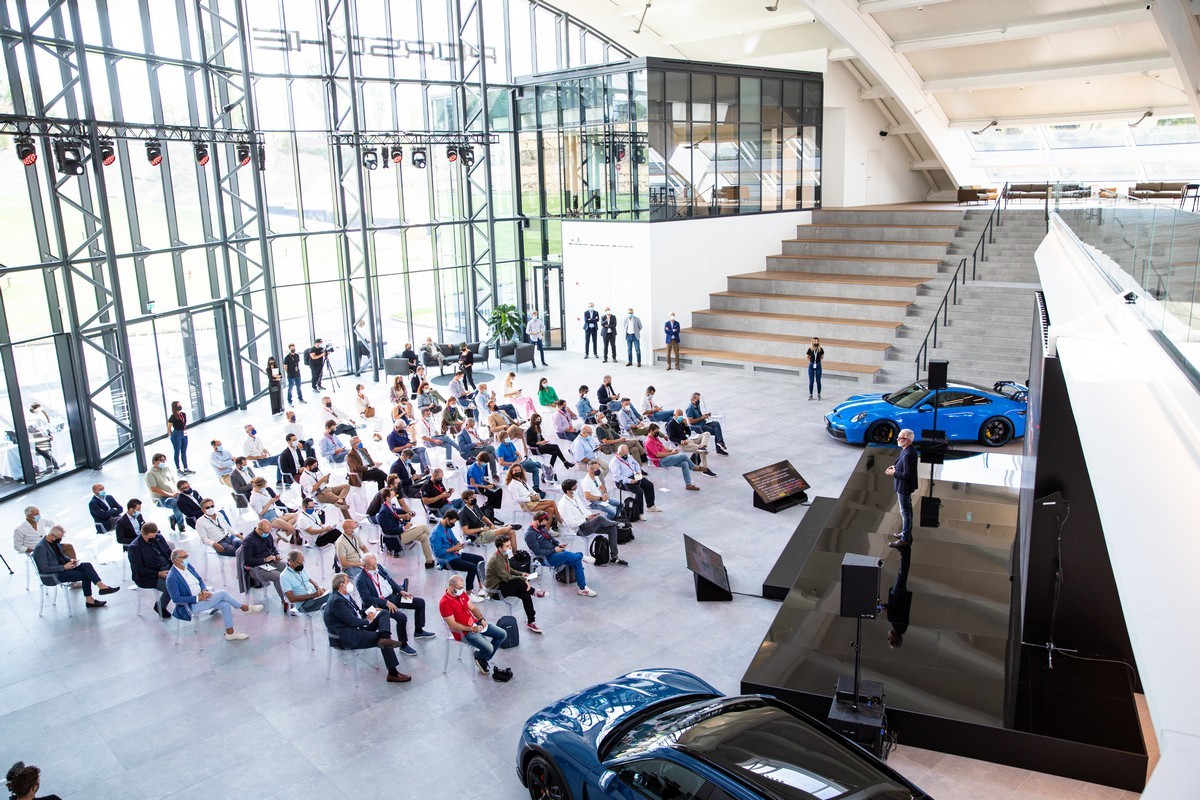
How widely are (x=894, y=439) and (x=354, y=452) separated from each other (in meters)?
9.41

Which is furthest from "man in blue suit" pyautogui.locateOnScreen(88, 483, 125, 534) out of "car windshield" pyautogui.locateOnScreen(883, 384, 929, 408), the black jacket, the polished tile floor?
"car windshield" pyautogui.locateOnScreen(883, 384, 929, 408)

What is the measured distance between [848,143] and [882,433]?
16652mm

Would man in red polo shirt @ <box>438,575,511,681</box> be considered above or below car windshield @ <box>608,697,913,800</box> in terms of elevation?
below

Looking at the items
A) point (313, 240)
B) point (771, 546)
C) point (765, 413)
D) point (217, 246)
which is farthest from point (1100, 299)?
point (313, 240)

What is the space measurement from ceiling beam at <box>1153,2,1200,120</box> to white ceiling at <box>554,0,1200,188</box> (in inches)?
0.9

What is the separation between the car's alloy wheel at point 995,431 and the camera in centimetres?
1527

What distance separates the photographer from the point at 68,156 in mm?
14266

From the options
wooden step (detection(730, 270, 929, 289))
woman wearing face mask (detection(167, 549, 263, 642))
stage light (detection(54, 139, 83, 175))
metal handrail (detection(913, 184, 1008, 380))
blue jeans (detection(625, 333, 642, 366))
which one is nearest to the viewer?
woman wearing face mask (detection(167, 549, 263, 642))

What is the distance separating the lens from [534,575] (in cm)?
1049

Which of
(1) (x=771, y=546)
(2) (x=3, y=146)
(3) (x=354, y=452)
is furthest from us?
(2) (x=3, y=146)

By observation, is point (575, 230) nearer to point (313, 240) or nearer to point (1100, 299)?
point (313, 240)

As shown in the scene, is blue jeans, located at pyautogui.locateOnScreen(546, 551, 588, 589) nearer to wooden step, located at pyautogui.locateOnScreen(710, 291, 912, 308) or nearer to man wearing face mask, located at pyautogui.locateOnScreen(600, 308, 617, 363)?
man wearing face mask, located at pyautogui.locateOnScreen(600, 308, 617, 363)

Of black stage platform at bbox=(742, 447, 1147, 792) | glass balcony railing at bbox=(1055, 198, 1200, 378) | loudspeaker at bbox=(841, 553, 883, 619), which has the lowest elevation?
black stage platform at bbox=(742, 447, 1147, 792)

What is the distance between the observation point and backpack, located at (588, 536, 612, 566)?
10938mm
